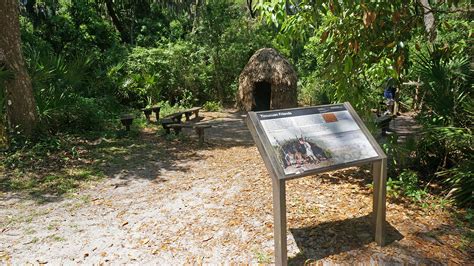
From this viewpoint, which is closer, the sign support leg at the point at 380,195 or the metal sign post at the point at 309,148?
the metal sign post at the point at 309,148

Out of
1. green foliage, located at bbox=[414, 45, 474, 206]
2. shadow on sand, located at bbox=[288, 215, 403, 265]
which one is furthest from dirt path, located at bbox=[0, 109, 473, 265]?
green foliage, located at bbox=[414, 45, 474, 206]

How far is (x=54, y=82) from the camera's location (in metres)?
7.82

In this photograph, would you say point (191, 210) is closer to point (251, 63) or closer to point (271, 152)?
point (271, 152)

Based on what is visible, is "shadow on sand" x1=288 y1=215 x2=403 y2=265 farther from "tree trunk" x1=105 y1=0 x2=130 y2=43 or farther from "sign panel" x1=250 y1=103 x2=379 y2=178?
"tree trunk" x1=105 y1=0 x2=130 y2=43

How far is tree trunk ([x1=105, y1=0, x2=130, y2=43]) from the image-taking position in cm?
1664

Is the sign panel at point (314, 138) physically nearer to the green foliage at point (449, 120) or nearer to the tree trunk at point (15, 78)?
the green foliage at point (449, 120)

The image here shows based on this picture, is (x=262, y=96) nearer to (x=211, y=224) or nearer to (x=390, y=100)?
(x=390, y=100)

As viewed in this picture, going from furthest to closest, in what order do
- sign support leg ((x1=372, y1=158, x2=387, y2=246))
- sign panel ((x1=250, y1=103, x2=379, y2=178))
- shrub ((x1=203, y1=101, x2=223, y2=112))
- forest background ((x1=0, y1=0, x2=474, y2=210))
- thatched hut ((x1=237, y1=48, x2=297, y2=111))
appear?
shrub ((x1=203, y1=101, x2=223, y2=112)) → thatched hut ((x1=237, y1=48, x2=297, y2=111)) → forest background ((x1=0, y1=0, x2=474, y2=210)) → sign support leg ((x1=372, y1=158, x2=387, y2=246)) → sign panel ((x1=250, y1=103, x2=379, y2=178))

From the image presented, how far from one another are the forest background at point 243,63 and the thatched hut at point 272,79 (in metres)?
1.36

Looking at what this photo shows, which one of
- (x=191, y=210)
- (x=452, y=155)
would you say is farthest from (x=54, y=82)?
(x=452, y=155)

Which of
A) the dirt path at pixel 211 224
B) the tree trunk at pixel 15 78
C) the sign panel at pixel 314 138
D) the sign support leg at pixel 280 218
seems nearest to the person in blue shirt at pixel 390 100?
the dirt path at pixel 211 224

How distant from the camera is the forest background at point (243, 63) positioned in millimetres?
3613

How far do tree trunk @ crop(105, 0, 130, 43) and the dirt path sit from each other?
Answer: 13250 millimetres

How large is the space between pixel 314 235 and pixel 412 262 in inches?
33.9
